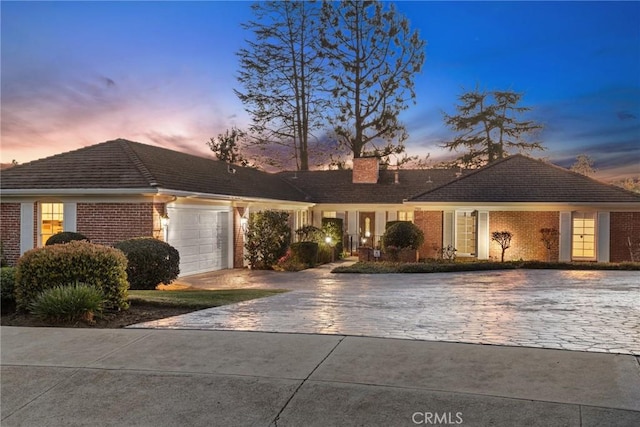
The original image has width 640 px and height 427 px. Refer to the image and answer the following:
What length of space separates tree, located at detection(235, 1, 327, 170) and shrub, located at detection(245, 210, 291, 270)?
62.8 ft

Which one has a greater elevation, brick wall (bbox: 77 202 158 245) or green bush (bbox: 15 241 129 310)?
brick wall (bbox: 77 202 158 245)

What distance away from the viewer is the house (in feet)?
53.3

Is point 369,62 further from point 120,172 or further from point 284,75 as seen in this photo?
point 120,172

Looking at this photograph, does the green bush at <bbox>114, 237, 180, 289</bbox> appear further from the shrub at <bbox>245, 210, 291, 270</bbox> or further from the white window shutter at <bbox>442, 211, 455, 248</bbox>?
the white window shutter at <bbox>442, 211, 455, 248</bbox>

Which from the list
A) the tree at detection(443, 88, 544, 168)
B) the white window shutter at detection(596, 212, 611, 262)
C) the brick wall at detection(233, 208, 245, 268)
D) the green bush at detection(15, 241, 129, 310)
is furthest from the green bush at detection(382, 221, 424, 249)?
the tree at detection(443, 88, 544, 168)

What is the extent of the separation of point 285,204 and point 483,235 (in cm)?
887

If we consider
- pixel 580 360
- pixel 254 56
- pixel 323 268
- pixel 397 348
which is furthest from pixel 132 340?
pixel 254 56

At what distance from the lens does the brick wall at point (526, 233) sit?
71.8ft

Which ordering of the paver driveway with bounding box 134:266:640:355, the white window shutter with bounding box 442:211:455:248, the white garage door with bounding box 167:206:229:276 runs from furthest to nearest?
the white window shutter with bounding box 442:211:455:248 < the white garage door with bounding box 167:206:229:276 < the paver driveway with bounding box 134:266:640:355

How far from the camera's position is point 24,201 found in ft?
55.9

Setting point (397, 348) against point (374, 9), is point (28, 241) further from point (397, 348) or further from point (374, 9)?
point (374, 9)

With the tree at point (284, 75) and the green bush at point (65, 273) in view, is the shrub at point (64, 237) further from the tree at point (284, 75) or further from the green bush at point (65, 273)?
the tree at point (284, 75)

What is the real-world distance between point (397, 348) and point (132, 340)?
3.34 meters

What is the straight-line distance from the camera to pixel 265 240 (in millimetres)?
20172
